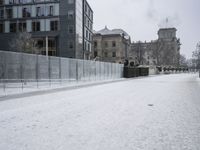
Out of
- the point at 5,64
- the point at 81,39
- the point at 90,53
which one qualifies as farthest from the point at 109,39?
the point at 5,64

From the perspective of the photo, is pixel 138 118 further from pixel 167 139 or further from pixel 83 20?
pixel 83 20

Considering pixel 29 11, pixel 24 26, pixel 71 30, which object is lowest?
pixel 71 30

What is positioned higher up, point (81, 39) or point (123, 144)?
point (81, 39)

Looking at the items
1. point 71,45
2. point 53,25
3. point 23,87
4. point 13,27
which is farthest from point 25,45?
point 23,87

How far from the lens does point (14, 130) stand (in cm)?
622

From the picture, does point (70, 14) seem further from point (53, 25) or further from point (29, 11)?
point (29, 11)

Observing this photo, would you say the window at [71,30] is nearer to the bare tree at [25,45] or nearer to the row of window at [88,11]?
the bare tree at [25,45]

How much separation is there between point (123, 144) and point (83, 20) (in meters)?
55.9

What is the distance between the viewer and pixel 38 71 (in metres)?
→ 20.9

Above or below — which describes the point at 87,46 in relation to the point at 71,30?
below

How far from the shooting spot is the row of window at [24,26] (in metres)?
55.3

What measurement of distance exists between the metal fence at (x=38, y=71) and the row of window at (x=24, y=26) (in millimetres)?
26802

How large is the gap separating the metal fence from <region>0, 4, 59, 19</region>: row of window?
A: 28362 mm

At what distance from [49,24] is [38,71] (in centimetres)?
3699
